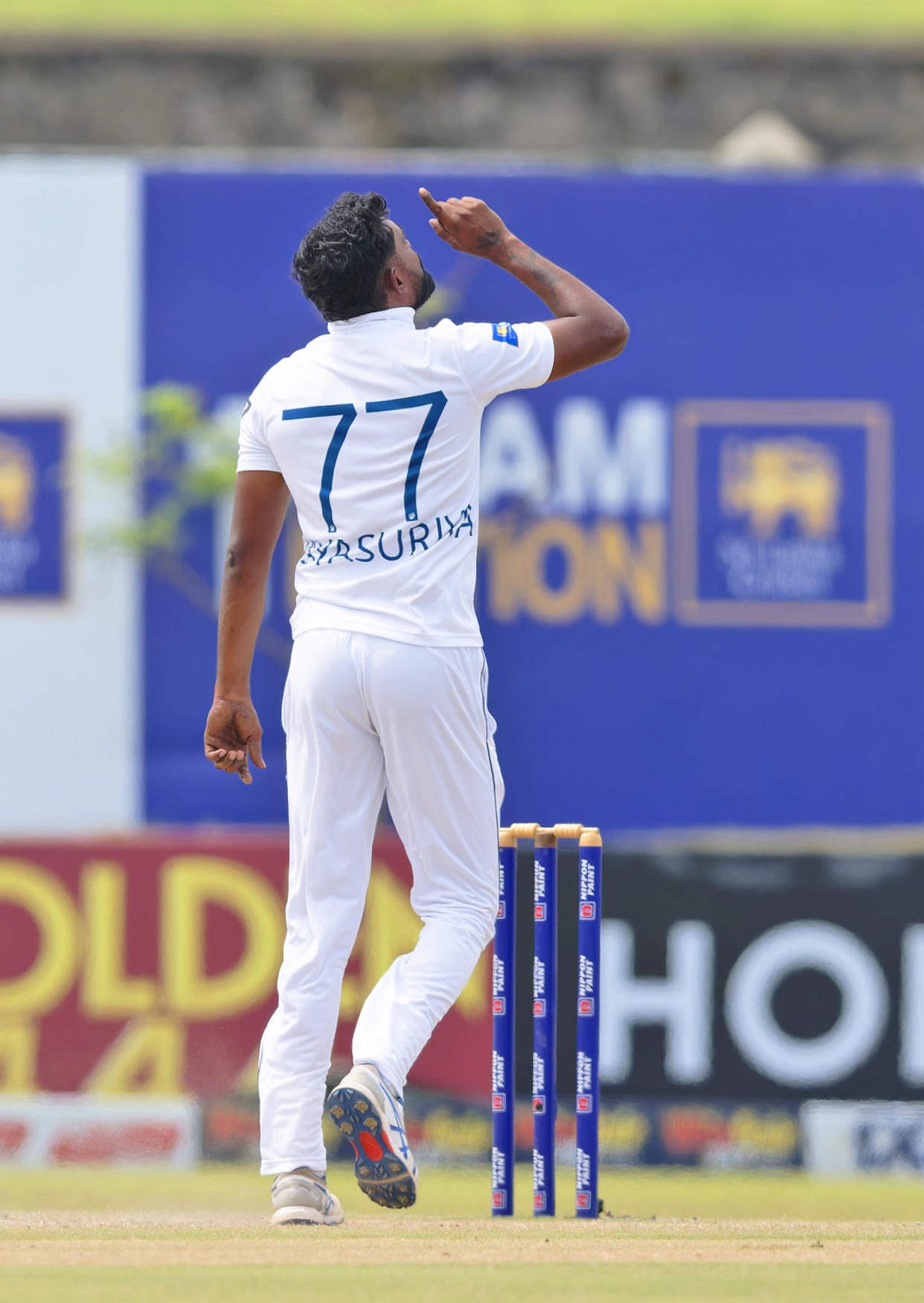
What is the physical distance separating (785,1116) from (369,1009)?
3.05m

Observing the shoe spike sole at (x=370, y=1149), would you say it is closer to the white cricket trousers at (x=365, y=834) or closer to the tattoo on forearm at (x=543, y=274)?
the white cricket trousers at (x=365, y=834)

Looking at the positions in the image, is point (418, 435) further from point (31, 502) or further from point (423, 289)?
point (31, 502)

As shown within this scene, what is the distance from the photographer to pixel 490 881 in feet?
11.6

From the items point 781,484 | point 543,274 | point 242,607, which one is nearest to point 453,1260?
point 242,607

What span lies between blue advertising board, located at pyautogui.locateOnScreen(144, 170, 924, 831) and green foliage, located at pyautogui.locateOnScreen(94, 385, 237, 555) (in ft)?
0.57

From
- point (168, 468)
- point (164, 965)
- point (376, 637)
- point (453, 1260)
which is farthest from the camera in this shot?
point (168, 468)

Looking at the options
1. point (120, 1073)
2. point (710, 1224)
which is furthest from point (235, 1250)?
point (120, 1073)

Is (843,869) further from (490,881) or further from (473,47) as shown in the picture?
(473,47)

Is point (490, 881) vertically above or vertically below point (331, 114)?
below

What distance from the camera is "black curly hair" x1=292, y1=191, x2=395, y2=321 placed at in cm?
341

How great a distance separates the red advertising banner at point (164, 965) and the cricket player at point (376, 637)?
277cm

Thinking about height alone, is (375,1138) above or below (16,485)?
below

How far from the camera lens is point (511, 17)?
12.3 m

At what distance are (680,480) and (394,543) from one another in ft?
27.4
